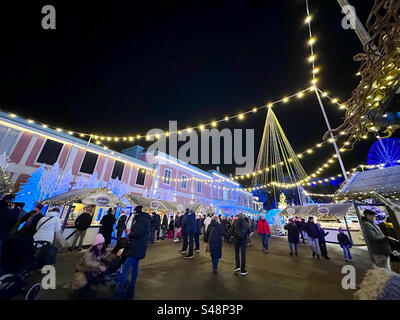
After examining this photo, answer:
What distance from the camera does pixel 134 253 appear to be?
10.2 ft

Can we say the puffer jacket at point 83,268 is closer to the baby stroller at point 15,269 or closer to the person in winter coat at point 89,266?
the person in winter coat at point 89,266

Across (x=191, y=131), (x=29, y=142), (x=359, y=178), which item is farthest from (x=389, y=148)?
(x=29, y=142)

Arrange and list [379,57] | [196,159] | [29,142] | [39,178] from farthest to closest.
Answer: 1. [196,159]
2. [29,142]
3. [39,178]
4. [379,57]

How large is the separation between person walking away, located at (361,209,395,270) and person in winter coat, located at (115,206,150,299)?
486 cm

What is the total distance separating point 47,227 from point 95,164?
36.8ft

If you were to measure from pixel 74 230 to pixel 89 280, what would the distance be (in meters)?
5.26

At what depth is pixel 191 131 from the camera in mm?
7859

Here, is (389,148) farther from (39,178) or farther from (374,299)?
(39,178)

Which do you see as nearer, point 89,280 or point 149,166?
point 89,280

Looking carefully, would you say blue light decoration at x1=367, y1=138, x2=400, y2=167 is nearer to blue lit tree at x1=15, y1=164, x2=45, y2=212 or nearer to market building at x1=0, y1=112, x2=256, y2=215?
market building at x1=0, y1=112, x2=256, y2=215

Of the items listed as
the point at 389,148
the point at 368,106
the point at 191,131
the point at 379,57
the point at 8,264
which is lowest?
the point at 8,264

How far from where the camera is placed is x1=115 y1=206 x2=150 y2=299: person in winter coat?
297 cm

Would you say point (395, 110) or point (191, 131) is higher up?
point (191, 131)
